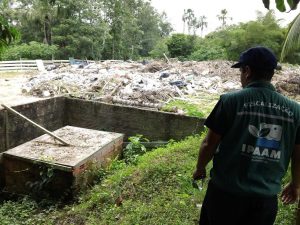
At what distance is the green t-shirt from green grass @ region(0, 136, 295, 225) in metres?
1.70

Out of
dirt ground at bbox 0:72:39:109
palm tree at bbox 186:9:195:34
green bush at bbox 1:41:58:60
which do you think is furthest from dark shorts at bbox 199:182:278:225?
palm tree at bbox 186:9:195:34

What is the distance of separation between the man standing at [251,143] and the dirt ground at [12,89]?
26.2 feet

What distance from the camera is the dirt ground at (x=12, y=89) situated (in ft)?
32.9

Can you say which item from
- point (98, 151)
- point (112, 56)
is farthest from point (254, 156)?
point (112, 56)

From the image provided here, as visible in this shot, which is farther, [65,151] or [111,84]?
[111,84]

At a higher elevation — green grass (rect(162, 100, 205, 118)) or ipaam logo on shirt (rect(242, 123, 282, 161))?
ipaam logo on shirt (rect(242, 123, 282, 161))

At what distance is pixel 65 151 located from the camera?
6.03 m

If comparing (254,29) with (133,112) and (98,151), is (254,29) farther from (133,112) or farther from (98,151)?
(98,151)

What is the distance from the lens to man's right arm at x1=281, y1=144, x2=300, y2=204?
1.98m

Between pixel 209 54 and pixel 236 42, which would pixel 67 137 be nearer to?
pixel 236 42

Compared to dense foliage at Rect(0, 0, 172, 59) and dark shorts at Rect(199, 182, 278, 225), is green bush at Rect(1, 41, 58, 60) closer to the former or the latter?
dense foliage at Rect(0, 0, 172, 59)

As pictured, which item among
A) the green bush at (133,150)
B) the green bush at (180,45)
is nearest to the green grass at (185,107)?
the green bush at (133,150)

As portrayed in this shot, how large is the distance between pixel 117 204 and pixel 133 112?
4640 millimetres

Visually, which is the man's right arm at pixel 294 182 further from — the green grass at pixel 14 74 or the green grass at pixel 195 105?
the green grass at pixel 14 74
